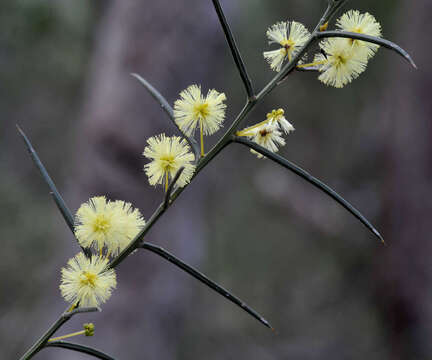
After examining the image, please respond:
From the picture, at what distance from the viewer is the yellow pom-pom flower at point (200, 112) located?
2.16ft

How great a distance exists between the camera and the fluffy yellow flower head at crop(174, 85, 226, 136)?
0.66m

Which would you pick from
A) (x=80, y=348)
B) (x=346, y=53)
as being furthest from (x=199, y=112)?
(x=80, y=348)

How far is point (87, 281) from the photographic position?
0.58 meters

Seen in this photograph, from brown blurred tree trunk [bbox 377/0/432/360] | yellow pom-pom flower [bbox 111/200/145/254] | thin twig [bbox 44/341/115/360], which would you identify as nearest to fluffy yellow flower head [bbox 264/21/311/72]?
yellow pom-pom flower [bbox 111/200/145/254]

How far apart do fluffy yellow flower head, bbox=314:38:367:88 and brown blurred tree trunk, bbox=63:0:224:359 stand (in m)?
2.28

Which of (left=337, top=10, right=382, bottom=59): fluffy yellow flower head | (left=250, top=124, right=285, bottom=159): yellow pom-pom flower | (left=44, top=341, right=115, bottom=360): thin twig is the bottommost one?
(left=44, top=341, right=115, bottom=360): thin twig

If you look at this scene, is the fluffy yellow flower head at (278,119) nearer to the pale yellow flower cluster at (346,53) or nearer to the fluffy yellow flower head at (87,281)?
the pale yellow flower cluster at (346,53)

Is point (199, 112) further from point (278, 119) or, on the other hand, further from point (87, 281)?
point (87, 281)

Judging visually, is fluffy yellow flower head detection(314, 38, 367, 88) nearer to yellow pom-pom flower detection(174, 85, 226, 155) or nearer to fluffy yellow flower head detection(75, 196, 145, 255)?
yellow pom-pom flower detection(174, 85, 226, 155)

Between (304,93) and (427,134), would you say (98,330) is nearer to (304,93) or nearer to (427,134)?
(427,134)

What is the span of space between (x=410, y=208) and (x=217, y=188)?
9.95ft

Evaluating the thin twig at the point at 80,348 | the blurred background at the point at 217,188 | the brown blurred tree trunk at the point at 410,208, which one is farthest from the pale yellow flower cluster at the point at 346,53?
the brown blurred tree trunk at the point at 410,208

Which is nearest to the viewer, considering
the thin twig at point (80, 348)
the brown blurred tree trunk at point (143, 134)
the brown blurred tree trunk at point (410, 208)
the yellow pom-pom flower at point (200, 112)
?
the thin twig at point (80, 348)

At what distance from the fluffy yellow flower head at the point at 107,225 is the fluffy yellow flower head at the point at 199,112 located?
14cm
